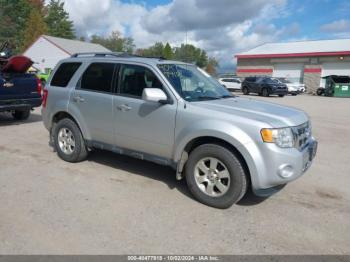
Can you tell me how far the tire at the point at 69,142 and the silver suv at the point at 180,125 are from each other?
0.02m

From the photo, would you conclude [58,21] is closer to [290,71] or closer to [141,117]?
[290,71]

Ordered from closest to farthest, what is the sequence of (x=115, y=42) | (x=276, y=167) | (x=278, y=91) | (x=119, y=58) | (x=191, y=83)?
(x=276, y=167), (x=191, y=83), (x=119, y=58), (x=278, y=91), (x=115, y=42)

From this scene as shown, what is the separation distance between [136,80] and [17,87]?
5.61 meters

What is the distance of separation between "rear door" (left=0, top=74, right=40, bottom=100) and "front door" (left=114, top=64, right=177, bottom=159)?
17.1 feet

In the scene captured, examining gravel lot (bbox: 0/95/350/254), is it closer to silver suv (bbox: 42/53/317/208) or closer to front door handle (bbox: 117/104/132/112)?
silver suv (bbox: 42/53/317/208)

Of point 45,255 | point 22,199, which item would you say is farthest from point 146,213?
point 22,199

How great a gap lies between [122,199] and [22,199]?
4.34ft

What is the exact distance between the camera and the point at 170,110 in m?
4.75

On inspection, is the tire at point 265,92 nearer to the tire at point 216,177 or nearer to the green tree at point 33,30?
the tire at point 216,177

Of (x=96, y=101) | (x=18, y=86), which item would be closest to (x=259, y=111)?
(x=96, y=101)

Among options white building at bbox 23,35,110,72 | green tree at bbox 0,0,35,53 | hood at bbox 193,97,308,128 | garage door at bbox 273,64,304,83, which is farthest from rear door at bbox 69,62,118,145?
green tree at bbox 0,0,35,53

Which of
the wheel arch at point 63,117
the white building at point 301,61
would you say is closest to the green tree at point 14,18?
the white building at point 301,61

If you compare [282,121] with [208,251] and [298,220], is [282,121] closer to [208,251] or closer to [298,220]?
[298,220]

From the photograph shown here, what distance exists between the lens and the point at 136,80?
523cm
